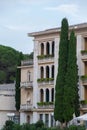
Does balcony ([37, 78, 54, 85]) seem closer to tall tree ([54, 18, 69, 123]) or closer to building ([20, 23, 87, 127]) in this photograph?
building ([20, 23, 87, 127])

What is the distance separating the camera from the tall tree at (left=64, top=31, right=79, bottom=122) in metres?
66.6

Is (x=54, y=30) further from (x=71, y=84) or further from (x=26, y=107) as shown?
(x=26, y=107)

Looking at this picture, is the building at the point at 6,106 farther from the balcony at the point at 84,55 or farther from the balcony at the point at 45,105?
the balcony at the point at 84,55

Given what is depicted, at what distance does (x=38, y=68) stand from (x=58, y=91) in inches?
354

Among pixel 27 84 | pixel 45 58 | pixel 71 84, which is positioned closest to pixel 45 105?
pixel 27 84

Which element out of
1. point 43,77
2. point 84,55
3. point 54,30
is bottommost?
point 43,77

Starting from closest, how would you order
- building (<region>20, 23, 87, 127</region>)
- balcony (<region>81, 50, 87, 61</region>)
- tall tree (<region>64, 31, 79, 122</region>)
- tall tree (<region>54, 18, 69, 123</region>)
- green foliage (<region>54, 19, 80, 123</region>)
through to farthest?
1. tall tree (<region>64, 31, 79, 122</region>)
2. green foliage (<region>54, 19, 80, 123</region>)
3. tall tree (<region>54, 18, 69, 123</region>)
4. balcony (<region>81, 50, 87, 61</region>)
5. building (<region>20, 23, 87, 127</region>)

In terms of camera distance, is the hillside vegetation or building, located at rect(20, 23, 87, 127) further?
the hillside vegetation

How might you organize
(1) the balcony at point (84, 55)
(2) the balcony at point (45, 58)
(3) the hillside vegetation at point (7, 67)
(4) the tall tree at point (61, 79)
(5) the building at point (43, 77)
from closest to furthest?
(4) the tall tree at point (61, 79) < (1) the balcony at point (84, 55) < (5) the building at point (43, 77) < (2) the balcony at point (45, 58) < (3) the hillside vegetation at point (7, 67)

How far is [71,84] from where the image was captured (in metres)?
66.8

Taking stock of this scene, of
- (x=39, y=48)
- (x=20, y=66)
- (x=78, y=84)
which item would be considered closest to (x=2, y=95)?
(x=20, y=66)

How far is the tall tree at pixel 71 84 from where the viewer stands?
6656 centimetres

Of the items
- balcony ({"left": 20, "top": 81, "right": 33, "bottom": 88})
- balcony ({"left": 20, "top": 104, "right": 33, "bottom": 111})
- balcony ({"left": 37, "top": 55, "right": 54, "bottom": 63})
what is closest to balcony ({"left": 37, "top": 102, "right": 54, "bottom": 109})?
balcony ({"left": 20, "top": 104, "right": 33, "bottom": 111})

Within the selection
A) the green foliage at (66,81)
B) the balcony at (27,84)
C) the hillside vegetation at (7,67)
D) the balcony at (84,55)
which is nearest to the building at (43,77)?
Result: the balcony at (27,84)
